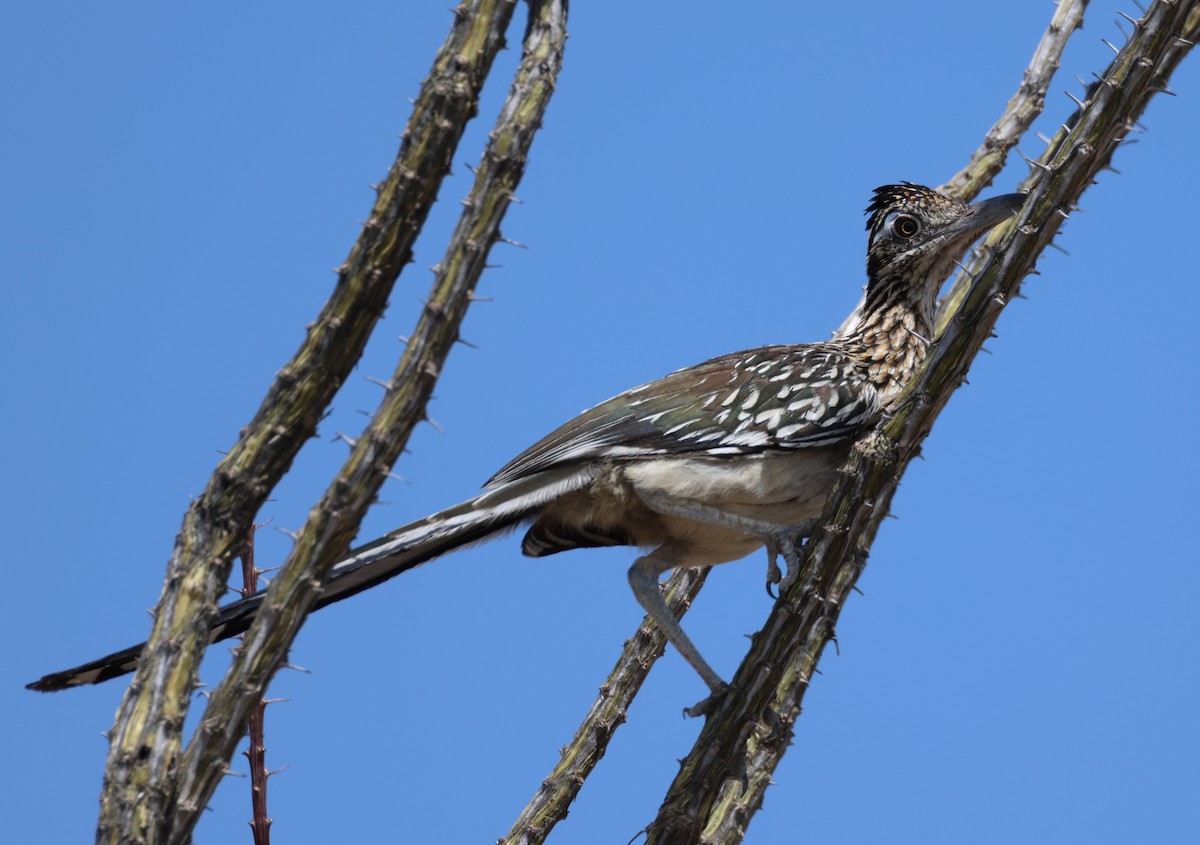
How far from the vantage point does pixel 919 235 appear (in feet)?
19.3

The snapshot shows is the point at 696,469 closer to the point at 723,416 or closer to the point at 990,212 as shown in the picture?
the point at 723,416

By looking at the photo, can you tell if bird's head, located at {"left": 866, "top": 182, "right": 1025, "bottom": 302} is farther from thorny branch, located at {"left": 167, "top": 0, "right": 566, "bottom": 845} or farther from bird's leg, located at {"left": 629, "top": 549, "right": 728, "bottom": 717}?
thorny branch, located at {"left": 167, "top": 0, "right": 566, "bottom": 845}

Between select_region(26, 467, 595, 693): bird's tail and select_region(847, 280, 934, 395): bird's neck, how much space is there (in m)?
1.43

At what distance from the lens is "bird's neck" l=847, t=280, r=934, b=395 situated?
18.4 feet

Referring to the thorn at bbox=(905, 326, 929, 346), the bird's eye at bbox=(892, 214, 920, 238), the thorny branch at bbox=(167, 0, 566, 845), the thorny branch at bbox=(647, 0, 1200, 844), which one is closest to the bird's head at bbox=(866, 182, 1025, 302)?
the bird's eye at bbox=(892, 214, 920, 238)

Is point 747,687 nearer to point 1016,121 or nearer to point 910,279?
point 910,279

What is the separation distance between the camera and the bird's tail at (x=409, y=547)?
13.1ft

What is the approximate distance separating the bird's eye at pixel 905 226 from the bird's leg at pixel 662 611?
1.83 meters

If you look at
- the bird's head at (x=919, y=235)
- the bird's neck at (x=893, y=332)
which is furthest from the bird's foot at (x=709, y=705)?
the bird's head at (x=919, y=235)

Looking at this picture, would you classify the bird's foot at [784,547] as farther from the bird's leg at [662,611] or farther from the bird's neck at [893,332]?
the bird's neck at [893,332]

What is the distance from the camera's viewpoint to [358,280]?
140 inches

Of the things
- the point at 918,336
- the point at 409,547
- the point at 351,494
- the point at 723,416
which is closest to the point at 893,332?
the point at 918,336

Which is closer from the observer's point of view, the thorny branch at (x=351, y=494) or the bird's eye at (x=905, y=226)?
the thorny branch at (x=351, y=494)

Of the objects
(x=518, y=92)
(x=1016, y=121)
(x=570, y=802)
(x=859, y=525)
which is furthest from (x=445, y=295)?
(x=1016, y=121)
